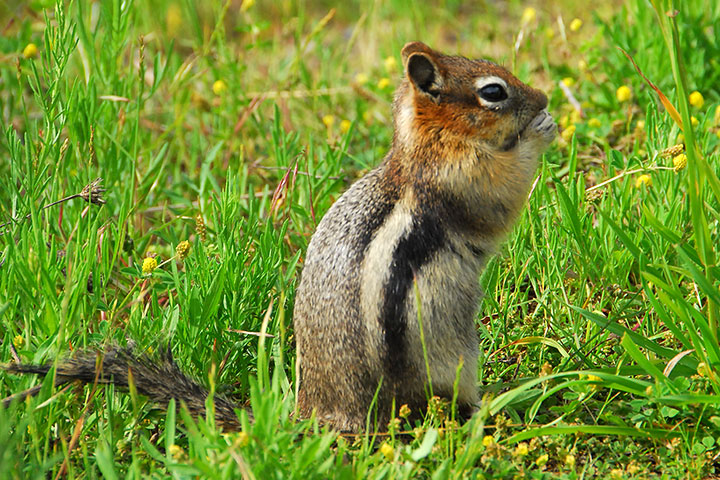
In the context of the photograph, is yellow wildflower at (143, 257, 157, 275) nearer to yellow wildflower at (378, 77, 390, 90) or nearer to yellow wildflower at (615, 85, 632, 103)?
yellow wildflower at (378, 77, 390, 90)

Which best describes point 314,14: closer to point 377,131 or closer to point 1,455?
point 377,131

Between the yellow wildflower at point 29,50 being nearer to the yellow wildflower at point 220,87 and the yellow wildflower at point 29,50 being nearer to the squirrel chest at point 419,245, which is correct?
the yellow wildflower at point 220,87

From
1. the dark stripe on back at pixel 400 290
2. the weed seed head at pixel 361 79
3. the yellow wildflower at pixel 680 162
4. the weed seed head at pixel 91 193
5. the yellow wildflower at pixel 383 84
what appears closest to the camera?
the dark stripe on back at pixel 400 290

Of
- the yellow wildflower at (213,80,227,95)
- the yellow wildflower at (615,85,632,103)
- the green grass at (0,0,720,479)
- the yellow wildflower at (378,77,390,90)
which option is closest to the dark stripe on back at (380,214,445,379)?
the green grass at (0,0,720,479)

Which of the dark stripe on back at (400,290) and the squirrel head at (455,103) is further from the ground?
the squirrel head at (455,103)

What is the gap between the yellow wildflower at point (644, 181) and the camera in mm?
3349

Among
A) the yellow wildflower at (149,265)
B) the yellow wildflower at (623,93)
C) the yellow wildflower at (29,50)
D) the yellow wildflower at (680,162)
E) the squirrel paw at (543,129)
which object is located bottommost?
the yellow wildflower at (149,265)

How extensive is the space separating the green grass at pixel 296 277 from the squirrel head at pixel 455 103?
1.14ft

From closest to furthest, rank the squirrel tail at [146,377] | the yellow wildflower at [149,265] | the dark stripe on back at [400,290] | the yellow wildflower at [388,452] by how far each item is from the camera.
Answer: the yellow wildflower at [388,452] → the squirrel tail at [146,377] → the dark stripe on back at [400,290] → the yellow wildflower at [149,265]

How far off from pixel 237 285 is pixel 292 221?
866mm

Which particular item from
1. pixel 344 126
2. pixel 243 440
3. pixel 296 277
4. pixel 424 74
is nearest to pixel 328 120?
pixel 344 126

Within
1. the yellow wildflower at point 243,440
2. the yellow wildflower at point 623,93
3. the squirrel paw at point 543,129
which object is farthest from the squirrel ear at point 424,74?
the yellow wildflower at point 623,93

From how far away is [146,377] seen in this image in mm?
2492

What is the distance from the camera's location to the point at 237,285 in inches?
114
